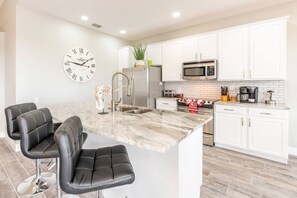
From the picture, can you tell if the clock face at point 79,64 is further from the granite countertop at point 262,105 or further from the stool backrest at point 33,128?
the granite countertop at point 262,105

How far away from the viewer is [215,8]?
329cm

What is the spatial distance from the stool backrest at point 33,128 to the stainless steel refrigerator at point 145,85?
2.58m

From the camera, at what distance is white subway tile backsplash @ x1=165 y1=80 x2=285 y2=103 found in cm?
319

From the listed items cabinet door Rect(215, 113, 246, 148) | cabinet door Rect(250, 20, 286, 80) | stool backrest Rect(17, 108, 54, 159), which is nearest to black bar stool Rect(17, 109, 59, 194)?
stool backrest Rect(17, 108, 54, 159)

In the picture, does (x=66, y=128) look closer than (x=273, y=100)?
Yes

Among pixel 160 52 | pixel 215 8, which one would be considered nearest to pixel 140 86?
pixel 160 52

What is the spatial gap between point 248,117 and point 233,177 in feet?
3.92

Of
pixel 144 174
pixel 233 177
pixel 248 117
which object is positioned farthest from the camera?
pixel 248 117

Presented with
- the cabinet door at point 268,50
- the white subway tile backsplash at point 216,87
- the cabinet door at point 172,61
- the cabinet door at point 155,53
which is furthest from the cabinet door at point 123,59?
the cabinet door at point 268,50

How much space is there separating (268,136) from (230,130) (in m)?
0.60

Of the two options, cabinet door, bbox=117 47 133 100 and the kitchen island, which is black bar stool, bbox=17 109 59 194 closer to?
the kitchen island

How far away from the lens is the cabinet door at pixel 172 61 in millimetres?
4152

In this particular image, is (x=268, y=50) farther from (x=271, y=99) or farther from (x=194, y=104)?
(x=194, y=104)

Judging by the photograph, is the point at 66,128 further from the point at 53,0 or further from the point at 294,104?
the point at 294,104
